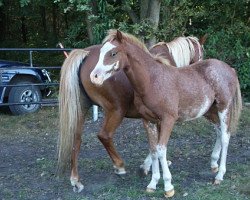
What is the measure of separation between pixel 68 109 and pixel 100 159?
4.90ft

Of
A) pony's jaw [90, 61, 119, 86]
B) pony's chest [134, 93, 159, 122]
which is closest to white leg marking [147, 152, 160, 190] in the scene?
pony's chest [134, 93, 159, 122]

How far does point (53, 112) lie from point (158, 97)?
5.13 meters

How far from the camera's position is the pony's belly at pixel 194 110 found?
4543mm

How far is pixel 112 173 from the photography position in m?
5.24

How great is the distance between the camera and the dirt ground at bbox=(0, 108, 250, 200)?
4.68 m

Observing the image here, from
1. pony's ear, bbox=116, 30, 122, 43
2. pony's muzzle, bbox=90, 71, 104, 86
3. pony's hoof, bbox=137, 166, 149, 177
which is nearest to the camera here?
pony's muzzle, bbox=90, 71, 104, 86

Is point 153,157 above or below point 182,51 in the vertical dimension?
below

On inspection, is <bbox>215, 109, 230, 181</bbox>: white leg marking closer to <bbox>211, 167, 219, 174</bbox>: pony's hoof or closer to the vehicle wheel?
<bbox>211, 167, 219, 174</bbox>: pony's hoof

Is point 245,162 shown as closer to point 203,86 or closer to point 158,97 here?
point 203,86

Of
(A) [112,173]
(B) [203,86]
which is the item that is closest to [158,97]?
(B) [203,86]

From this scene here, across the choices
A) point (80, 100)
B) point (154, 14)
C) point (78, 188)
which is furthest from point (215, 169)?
point (154, 14)

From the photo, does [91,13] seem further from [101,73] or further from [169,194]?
[169,194]

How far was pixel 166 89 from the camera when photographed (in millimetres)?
4348

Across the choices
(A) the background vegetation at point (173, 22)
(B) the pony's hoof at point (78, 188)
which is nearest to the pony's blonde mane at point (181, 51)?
(B) the pony's hoof at point (78, 188)
